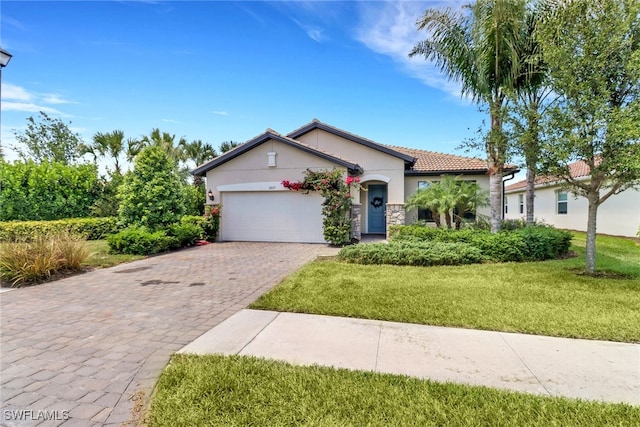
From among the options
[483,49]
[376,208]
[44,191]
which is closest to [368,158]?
[376,208]

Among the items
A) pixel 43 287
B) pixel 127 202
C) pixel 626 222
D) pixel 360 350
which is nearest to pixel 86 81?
pixel 127 202

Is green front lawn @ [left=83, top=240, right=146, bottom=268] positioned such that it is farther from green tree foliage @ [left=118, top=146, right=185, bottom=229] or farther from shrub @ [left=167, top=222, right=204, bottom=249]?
shrub @ [left=167, top=222, right=204, bottom=249]

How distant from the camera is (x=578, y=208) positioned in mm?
19016

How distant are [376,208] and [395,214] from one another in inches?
84.8

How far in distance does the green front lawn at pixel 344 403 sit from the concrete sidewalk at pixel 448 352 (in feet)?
0.88

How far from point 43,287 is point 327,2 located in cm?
1135

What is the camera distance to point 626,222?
15.6m

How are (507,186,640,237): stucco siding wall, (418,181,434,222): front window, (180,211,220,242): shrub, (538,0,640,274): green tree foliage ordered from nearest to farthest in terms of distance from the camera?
(538,0,640,274): green tree foliage
(180,211,220,242): shrub
(507,186,640,237): stucco siding wall
(418,181,434,222): front window

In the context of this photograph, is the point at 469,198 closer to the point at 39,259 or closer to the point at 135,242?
the point at 135,242

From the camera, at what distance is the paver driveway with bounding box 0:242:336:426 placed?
285cm

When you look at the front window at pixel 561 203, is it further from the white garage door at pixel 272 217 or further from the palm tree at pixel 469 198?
the white garage door at pixel 272 217

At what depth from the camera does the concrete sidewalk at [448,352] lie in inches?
124

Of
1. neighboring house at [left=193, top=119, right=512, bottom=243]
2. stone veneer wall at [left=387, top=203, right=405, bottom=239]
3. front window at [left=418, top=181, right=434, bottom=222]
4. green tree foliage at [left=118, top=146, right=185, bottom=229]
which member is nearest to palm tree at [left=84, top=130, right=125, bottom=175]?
neighboring house at [left=193, top=119, right=512, bottom=243]

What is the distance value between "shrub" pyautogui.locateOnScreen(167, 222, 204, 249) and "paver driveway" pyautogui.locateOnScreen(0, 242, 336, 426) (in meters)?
3.45
